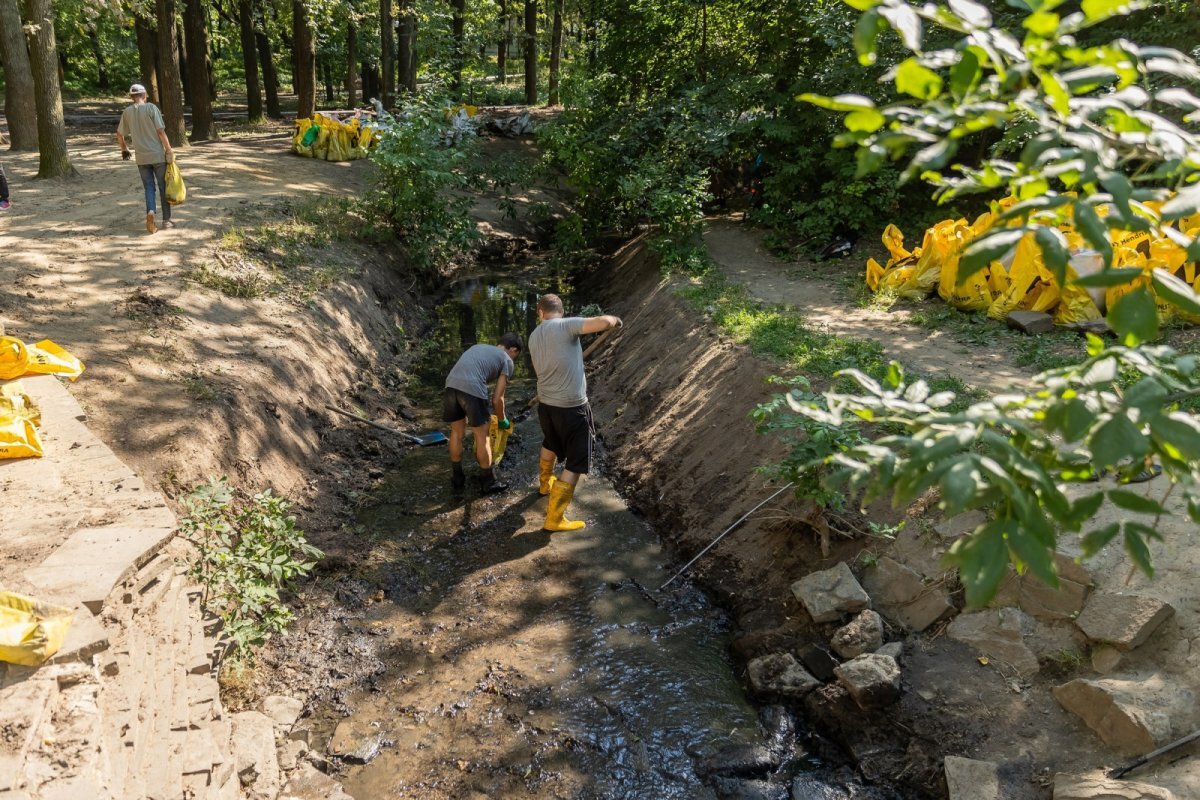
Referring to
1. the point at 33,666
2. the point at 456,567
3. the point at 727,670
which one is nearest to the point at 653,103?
the point at 456,567

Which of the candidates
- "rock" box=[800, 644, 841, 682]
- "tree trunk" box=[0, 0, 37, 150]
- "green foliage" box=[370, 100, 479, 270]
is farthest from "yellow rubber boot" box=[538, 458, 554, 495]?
"tree trunk" box=[0, 0, 37, 150]

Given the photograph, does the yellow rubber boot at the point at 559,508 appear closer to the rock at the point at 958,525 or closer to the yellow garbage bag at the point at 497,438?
the yellow garbage bag at the point at 497,438

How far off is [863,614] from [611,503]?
3.19 meters

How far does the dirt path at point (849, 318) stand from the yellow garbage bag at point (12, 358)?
7394mm

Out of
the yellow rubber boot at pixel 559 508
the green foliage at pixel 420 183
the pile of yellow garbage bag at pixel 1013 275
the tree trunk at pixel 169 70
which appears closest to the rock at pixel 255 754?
the yellow rubber boot at pixel 559 508

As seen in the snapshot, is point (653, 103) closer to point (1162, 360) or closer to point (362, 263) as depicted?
point (362, 263)

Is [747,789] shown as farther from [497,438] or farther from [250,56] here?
[250,56]

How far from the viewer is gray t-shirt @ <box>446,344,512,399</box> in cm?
782

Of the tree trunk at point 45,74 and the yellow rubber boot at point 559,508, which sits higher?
the tree trunk at point 45,74

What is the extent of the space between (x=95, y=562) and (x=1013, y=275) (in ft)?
29.8

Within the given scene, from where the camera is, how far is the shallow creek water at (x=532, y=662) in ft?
16.4

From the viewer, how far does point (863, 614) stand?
549 cm

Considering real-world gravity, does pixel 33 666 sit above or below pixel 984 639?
above

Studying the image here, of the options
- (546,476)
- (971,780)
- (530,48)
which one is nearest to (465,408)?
(546,476)
